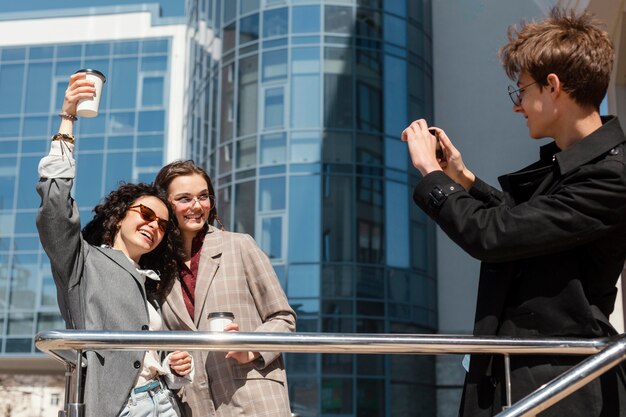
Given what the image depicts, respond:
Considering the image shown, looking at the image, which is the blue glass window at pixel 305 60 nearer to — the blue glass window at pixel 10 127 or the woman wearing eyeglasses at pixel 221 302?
the blue glass window at pixel 10 127

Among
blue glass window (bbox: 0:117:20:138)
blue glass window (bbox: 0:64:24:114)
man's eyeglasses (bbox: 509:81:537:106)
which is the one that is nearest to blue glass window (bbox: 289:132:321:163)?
blue glass window (bbox: 0:117:20:138)

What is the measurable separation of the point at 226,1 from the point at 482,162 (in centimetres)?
773

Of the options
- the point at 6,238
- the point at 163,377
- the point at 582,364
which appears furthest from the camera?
the point at 6,238

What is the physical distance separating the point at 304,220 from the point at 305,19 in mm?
4978

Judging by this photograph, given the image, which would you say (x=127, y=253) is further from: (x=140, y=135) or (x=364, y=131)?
(x=140, y=135)

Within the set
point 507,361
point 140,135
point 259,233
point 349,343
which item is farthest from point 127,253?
point 140,135

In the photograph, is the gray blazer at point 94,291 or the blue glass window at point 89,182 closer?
the gray blazer at point 94,291

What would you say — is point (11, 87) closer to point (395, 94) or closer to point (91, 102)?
point (395, 94)

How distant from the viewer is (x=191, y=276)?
4316 millimetres

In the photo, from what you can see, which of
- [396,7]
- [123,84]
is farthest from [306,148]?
[123,84]

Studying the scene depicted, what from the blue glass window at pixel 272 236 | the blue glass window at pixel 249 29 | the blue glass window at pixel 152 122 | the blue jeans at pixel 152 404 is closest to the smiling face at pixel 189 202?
the blue jeans at pixel 152 404

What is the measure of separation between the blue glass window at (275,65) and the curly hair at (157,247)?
61.0 ft

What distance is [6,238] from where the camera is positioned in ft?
101

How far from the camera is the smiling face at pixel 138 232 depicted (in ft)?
13.5
